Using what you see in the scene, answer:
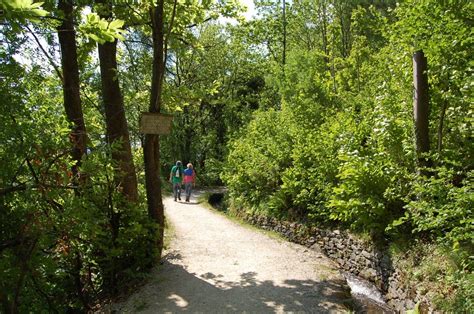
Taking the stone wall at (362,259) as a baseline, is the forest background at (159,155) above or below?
above

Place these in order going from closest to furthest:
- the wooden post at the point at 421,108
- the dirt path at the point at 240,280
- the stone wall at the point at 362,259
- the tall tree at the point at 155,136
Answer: the dirt path at the point at 240,280 < the stone wall at the point at 362,259 < the wooden post at the point at 421,108 < the tall tree at the point at 155,136

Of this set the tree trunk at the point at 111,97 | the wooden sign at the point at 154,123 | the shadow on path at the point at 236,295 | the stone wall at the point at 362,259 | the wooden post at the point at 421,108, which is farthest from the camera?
the tree trunk at the point at 111,97

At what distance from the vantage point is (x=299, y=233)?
Answer: 1114 centimetres

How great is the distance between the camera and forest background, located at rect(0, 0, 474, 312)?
4773 mm

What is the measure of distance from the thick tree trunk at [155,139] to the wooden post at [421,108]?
15.5 ft

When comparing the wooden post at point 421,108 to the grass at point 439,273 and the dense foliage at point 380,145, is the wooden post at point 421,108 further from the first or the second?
the grass at point 439,273

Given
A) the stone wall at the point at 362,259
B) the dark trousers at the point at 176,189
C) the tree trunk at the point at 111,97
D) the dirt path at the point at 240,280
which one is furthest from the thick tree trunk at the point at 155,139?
the dark trousers at the point at 176,189

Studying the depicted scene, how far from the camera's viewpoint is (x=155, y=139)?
7.95 meters

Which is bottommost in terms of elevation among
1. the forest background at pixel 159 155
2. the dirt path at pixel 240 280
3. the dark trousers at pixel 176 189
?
the dirt path at pixel 240 280

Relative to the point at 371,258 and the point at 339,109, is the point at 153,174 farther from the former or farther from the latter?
the point at 339,109

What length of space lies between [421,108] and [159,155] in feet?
16.6

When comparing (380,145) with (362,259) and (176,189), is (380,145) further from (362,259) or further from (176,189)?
(176,189)

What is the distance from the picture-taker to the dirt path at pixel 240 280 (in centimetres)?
616

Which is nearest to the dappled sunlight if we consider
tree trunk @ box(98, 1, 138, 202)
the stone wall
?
tree trunk @ box(98, 1, 138, 202)
